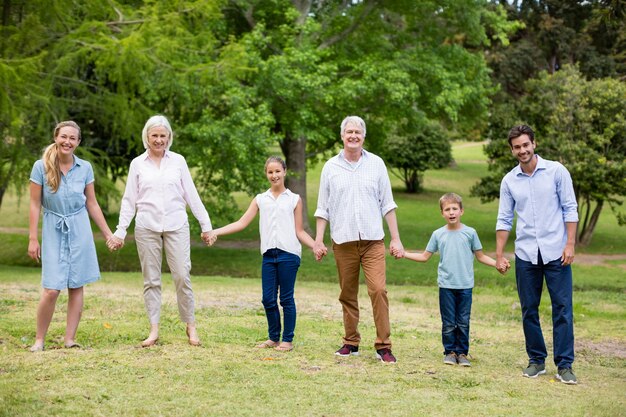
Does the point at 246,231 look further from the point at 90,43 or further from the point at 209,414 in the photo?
the point at 209,414

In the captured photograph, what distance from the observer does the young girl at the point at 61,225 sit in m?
7.91

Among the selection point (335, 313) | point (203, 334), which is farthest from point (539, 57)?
point (203, 334)

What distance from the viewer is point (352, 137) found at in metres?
7.91

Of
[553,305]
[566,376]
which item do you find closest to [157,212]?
[553,305]

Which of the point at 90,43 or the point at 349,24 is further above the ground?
the point at 349,24

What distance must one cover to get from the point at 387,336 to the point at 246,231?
2543cm

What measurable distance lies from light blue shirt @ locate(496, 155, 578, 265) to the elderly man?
1.09 m

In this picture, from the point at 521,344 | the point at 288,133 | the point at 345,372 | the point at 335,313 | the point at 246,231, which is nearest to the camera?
the point at 345,372

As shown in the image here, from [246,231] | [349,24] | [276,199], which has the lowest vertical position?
[246,231]

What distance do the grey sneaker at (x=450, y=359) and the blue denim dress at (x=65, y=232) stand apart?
3.27 meters

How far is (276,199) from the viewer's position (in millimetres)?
8398

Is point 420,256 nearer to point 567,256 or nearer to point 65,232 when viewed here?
point 567,256

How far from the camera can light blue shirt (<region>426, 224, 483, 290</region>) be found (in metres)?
8.13

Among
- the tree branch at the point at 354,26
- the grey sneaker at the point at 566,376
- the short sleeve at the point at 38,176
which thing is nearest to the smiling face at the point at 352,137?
the grey sneaker at the point at 566,376
